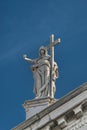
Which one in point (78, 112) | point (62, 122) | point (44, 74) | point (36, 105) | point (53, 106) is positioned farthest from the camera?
point (44, 74)

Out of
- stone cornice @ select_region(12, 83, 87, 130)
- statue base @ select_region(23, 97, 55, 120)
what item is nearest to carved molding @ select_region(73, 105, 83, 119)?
stone cornice @ select_region(12, 83, 87, 130)

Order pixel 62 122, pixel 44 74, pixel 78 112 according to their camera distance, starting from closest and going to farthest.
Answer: pixel 78 112 → pixel 62 122 → pixel 44 74

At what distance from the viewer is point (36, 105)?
19000 mm

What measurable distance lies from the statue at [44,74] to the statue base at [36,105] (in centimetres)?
31

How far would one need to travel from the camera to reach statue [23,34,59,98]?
1938 cm

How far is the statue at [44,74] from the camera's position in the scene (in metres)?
19.4

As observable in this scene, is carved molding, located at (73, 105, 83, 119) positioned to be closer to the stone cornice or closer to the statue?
the stone cornice

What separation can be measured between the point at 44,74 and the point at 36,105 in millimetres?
1265

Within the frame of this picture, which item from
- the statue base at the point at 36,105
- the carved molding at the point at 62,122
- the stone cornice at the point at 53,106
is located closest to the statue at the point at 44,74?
the statue base at the point at 36,105

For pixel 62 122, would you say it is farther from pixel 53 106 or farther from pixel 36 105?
pixel 36 105

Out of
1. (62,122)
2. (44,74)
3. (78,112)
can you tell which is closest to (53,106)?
(62,122)

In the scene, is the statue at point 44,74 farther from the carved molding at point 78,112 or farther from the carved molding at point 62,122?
the carved molding at point 78,112

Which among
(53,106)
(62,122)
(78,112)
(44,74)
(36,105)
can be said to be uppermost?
(44,74)

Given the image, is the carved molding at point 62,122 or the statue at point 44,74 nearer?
the carved molding at point 62,122
